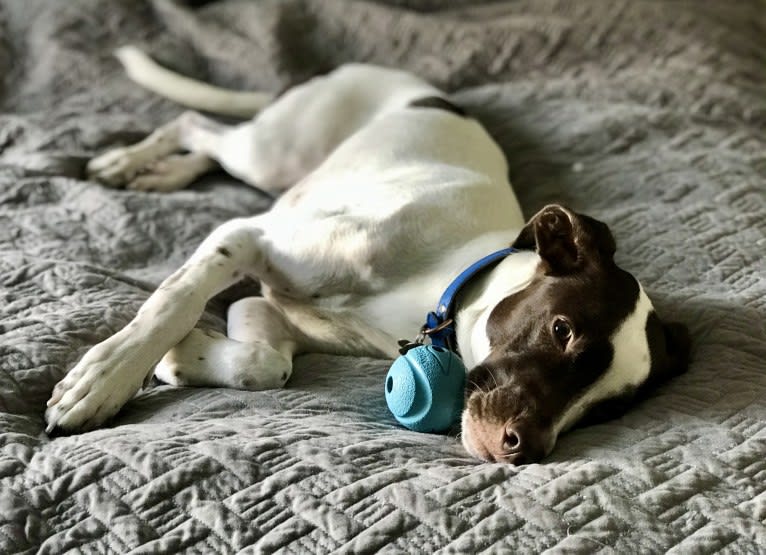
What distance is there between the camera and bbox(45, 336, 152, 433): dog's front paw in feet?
5.50

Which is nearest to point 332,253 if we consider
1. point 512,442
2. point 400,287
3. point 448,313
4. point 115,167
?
point 400,287

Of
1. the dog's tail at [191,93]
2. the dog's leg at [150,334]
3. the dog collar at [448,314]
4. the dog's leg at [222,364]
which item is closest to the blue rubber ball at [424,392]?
the dog collar at [448,314]

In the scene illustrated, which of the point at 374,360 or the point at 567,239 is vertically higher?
the point at 567,239

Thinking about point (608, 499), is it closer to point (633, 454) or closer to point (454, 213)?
point (633, 454)

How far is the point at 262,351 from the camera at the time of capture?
1.94 metres

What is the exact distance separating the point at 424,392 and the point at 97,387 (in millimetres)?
611

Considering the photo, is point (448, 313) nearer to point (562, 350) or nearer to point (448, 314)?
point (448, 314)

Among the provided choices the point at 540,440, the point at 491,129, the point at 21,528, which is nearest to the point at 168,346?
the point at 21,528

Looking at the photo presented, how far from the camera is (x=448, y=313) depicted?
202 centimetres

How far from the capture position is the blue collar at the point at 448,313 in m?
2.00

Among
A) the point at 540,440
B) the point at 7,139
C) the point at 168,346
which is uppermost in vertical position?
the point at 540,440

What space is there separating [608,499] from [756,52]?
2.55 metres

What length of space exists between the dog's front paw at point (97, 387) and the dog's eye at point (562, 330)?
0.80 metres

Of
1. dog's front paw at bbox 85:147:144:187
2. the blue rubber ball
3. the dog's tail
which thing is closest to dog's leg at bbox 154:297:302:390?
the blue rubber ball
